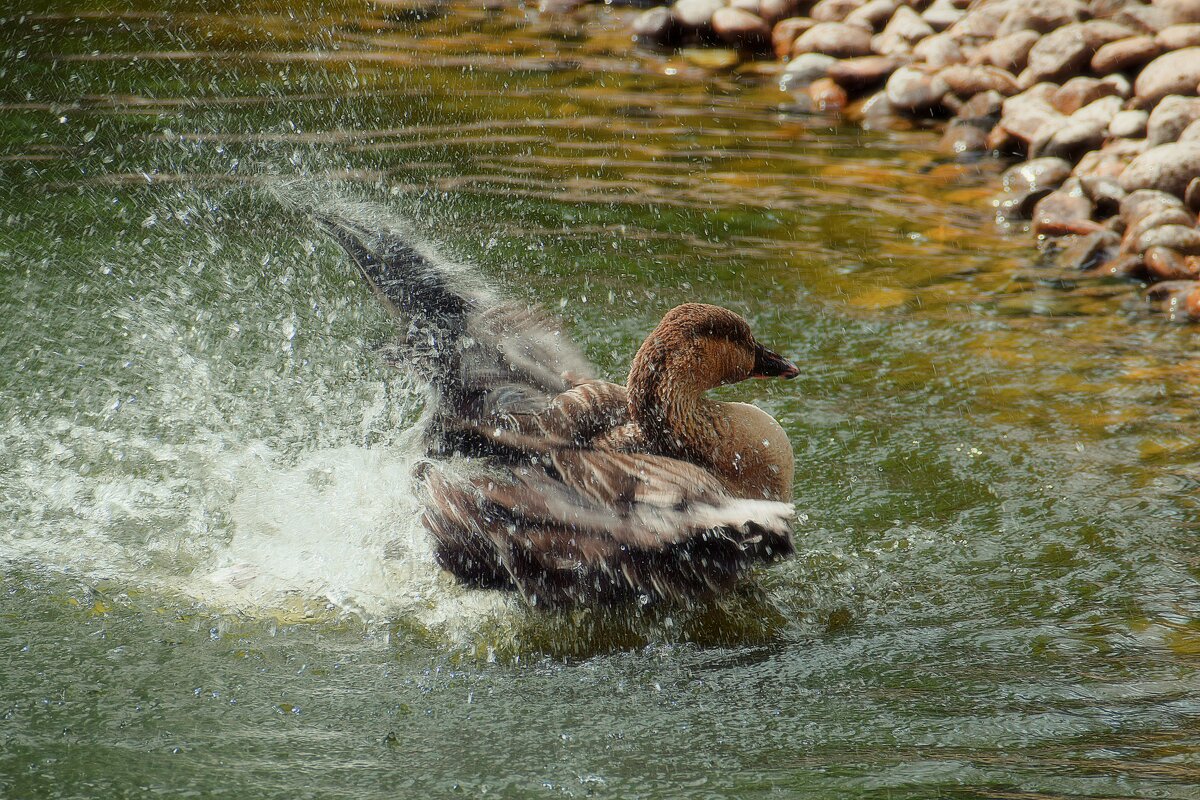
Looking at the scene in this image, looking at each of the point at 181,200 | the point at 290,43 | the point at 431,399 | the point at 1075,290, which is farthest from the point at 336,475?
the point at 290,43

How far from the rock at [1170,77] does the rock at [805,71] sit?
2.94 meters

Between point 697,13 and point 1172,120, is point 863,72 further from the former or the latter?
point 1172,120

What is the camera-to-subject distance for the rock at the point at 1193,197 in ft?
26.2

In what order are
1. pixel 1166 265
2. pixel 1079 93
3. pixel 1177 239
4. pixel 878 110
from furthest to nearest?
pixel 878 110, pixel 1079 93, pixel 1177 239, pixel 1166 265

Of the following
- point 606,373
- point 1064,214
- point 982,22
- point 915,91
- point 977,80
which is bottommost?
point 606,373

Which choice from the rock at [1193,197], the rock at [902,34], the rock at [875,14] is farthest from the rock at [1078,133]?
the rock at [875,14]

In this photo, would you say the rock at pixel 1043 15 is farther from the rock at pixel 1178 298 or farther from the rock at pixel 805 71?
the rock at pixel 1178 298

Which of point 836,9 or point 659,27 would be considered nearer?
point 836,9

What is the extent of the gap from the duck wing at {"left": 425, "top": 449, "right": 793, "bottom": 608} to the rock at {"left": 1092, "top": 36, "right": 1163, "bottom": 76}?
6.90 meters

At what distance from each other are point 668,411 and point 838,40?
307 inches

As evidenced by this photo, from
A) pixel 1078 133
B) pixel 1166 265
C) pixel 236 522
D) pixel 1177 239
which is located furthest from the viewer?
pixel 1078 133

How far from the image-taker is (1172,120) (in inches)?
338

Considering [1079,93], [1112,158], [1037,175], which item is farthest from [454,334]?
[1079,93]

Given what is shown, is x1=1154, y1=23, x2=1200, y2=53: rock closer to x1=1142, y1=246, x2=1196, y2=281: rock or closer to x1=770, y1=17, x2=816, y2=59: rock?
x1=1142, y1=246, x2=1196, y2=281: rock
